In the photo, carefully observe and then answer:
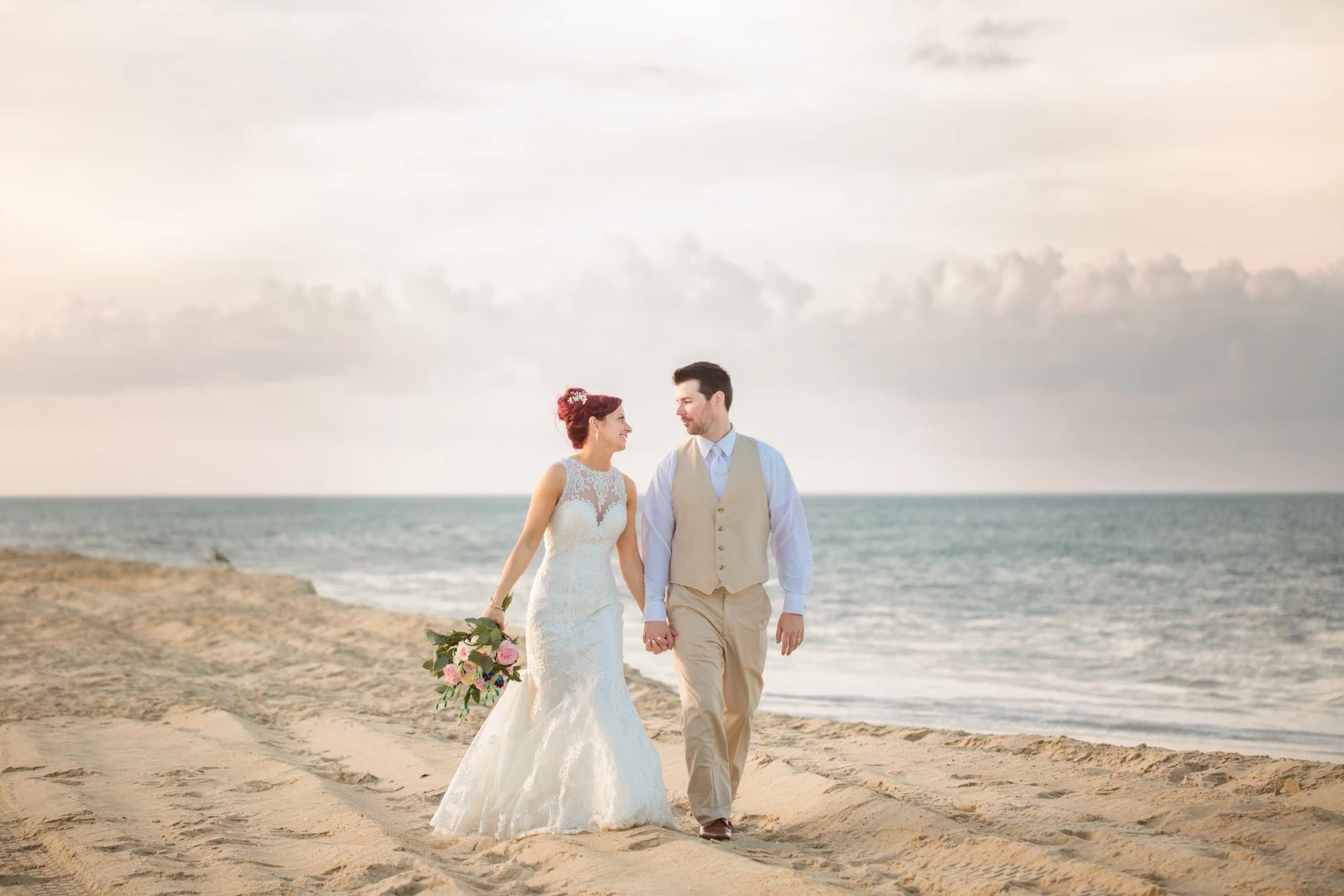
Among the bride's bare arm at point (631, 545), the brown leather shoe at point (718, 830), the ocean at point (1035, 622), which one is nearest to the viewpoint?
the brown leather shoe at point (718, 830)

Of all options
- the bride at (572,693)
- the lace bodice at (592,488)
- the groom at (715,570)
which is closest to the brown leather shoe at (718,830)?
the groom at (715,570)

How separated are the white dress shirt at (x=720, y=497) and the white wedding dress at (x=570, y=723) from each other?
0.18 meters

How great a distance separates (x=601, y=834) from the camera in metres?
4.55

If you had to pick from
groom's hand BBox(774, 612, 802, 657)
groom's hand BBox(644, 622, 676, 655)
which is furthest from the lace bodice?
groom's hand BBox(774, 612, 802, 657)

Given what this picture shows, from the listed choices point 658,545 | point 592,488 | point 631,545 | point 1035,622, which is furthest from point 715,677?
point 1035,622

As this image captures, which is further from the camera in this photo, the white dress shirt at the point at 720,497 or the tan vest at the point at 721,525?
the white dress shirt at the point at 720,497

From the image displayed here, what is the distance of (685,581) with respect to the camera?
4.75 meters

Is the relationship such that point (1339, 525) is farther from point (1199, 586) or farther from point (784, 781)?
point (784, 781)

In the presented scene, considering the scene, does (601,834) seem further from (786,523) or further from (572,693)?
(786,523)

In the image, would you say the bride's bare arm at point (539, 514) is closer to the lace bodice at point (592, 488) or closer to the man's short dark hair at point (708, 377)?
the lace bodice at point (592, 488)

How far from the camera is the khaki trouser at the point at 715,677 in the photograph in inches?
184

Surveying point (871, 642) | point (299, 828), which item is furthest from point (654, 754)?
point (871, 642)

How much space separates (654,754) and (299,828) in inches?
68.7

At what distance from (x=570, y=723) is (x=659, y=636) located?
0.56 m
